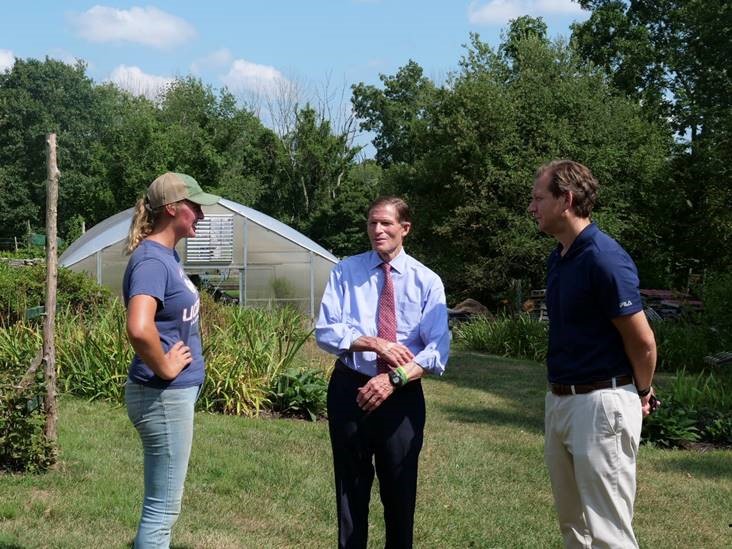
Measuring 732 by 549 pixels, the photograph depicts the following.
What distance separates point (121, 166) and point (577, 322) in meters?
42.8

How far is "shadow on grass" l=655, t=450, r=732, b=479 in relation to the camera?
7.19 metres

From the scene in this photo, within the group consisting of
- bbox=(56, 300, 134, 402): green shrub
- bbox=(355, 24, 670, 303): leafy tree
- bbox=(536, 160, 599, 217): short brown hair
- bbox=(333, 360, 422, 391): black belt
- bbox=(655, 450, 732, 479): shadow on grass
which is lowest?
bbox=(655, 450, 732, 479): shadow on grass

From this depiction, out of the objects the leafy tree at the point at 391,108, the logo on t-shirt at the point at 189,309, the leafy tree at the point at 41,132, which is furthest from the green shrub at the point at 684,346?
the leafy tree at the point at 41,132

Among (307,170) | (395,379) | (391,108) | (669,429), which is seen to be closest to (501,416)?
(669,429)

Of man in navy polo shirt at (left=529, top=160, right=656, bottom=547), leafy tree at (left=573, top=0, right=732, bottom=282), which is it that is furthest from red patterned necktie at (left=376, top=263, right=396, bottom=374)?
leafy tree at (left=573, top=0, right=732, bottom=282)

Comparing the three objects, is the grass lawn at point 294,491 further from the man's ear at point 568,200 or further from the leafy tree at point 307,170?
the leafy tree at point 307,170

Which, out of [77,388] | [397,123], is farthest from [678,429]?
[397,123]

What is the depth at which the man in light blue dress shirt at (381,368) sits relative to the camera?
12.6 feet

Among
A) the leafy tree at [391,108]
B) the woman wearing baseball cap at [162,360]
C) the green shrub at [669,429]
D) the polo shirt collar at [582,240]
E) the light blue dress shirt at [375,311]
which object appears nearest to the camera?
the woman wearing baseball cap at [162,360]

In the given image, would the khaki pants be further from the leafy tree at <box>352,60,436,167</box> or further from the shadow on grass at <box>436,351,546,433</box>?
the leafy tree at <box>352,60,436,167</box>

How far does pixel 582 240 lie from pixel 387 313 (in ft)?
3.02

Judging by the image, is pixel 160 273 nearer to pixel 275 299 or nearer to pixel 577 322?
pixel 577 322

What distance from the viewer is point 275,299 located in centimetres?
2006

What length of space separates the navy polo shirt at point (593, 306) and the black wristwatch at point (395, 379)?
66 centimetres
